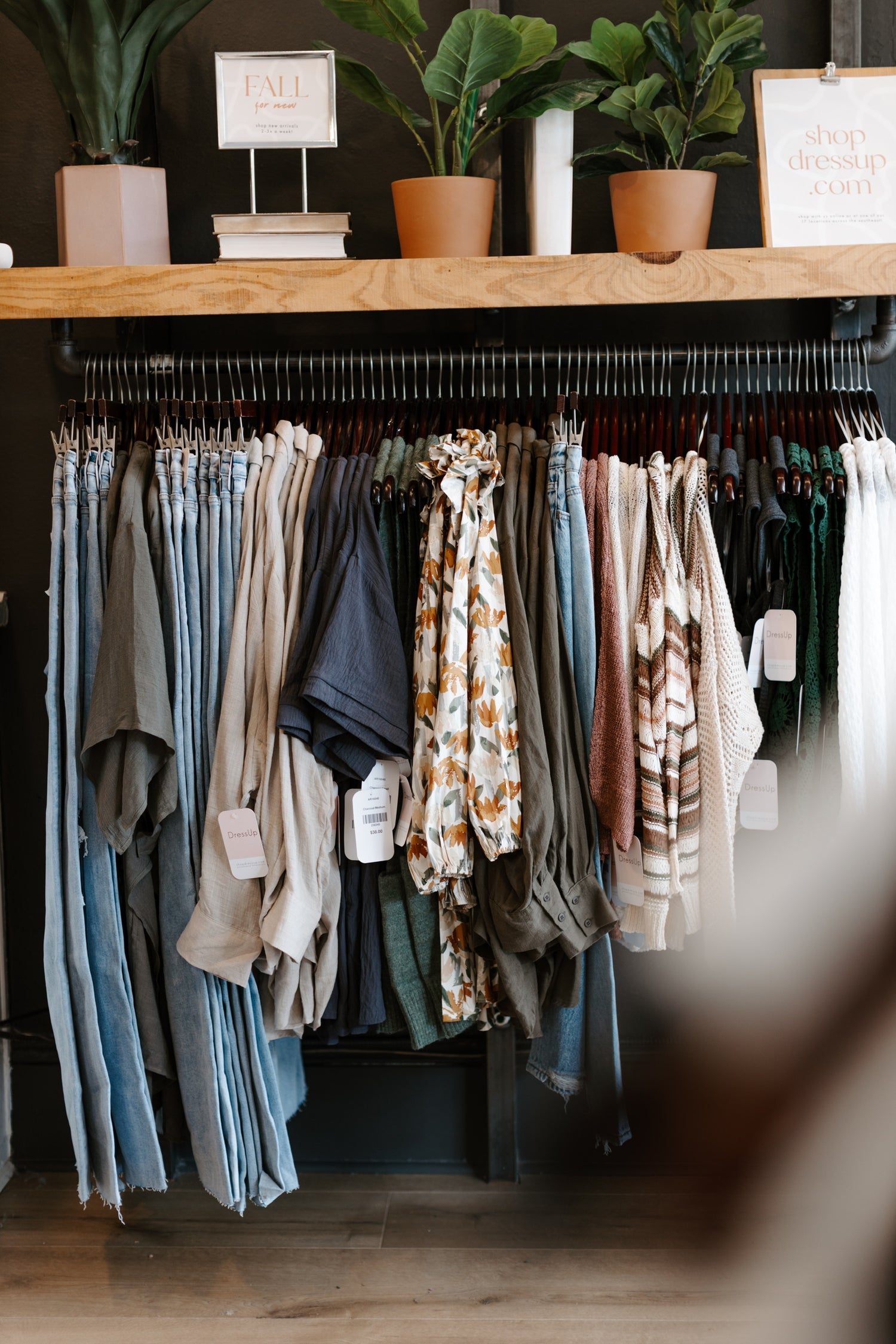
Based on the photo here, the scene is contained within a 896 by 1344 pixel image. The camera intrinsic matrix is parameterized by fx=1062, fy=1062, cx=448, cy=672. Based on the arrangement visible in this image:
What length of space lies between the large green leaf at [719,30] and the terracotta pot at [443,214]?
1.35 ft

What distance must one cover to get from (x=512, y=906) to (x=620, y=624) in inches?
20.0

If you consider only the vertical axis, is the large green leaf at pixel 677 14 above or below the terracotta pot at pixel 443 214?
above

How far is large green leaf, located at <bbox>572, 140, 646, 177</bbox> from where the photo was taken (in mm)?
1892

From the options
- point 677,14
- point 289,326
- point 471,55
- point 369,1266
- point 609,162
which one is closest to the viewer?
point 471,55

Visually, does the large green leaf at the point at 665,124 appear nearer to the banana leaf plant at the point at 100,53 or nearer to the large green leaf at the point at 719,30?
the large green leaf at the point at 719,30

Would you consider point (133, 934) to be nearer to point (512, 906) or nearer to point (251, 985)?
point (251, 985)

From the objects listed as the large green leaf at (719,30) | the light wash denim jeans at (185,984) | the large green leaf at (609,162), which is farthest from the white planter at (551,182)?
the light wash denim jeans at (185,984)

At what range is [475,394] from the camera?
2.21 m

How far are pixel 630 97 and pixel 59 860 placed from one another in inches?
64.9

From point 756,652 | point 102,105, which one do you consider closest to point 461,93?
point 102,105

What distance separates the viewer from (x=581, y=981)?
1.91 m

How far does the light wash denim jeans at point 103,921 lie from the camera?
6.15 feet

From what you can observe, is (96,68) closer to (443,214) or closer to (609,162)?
(443,214)

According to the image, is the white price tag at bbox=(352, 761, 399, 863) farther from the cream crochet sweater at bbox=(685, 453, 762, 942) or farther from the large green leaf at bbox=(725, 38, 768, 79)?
the large green leaf at bbox=(725, 38, 768, 79)
